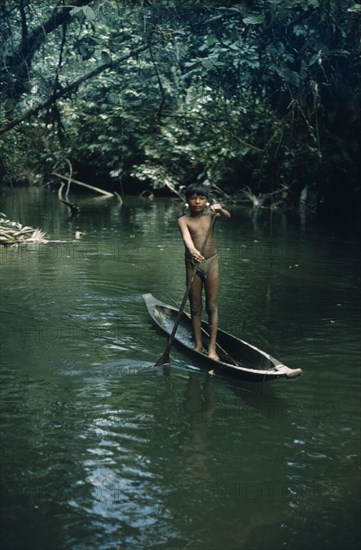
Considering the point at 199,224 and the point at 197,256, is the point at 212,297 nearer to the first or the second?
the point at 197,256

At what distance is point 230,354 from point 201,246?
1.09 meters

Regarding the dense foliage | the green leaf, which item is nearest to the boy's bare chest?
the green leaf

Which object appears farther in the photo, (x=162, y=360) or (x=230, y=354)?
(x=230, y=354)

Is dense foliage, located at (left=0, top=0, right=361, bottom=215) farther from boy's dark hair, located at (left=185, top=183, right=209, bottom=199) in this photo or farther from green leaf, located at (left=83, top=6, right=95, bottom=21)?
boy's dark hair, located at (left=185, top=183, right=209, bottom=199)

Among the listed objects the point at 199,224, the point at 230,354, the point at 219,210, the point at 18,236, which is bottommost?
the point at 230,354

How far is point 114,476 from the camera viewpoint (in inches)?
191

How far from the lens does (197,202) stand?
281 inches

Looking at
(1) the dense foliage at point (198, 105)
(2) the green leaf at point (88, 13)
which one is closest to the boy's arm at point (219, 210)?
(2) the green leaf at point (88, 13)

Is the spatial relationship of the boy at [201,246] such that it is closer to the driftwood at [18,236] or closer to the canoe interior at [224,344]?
the canoe interior at [224,344]

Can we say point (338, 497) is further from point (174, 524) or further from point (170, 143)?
point (170, 143)

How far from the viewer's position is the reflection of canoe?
20.9 feet

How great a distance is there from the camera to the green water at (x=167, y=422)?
4.31 meters

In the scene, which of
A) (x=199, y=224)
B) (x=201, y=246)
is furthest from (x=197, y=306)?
(x=199, y=224)

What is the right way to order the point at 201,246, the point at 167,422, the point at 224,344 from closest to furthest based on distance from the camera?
the point at 167,422
the point at 201,246
the point at 224,344
